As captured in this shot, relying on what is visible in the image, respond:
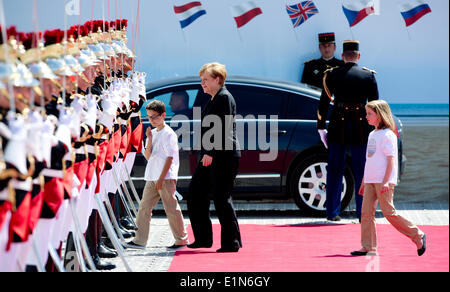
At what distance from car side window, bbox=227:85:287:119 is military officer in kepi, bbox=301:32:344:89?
3.94 ft

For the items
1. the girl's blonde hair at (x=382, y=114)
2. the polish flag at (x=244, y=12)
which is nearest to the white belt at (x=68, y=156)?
the girl's blonde hair at (x=382, y=114)

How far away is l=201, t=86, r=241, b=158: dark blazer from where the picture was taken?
27.2ft

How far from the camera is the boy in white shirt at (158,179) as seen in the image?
8.52 metres

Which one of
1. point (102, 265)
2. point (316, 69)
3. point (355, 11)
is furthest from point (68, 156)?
point (355, 11)

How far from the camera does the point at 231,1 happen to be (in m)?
12.3

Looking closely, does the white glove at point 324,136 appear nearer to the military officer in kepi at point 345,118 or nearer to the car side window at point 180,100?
the military officer in kepi at point 345,118

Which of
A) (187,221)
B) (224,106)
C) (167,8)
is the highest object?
(167,8)

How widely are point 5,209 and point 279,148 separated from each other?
5.89m

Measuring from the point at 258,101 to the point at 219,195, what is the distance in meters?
2.69

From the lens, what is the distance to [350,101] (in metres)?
10.2

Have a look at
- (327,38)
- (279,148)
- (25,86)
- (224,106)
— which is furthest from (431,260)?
(327,38)

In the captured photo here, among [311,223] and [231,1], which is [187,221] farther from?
[231,1]
